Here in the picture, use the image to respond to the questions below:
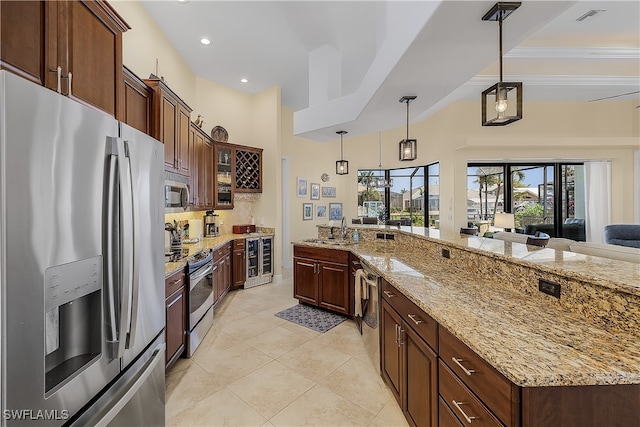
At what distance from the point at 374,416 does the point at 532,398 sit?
4.57 feet

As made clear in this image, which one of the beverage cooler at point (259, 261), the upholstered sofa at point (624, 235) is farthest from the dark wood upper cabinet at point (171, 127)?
the upholstered sofa at point (624, 235)

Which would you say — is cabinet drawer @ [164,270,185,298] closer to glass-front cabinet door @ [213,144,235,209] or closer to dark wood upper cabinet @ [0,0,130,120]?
dark wood upper cabinet @ [0,0,130,120]

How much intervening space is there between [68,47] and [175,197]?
6.05ft

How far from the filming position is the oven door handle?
2.80 meters

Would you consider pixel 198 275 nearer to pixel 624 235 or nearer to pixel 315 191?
pixel 315 191

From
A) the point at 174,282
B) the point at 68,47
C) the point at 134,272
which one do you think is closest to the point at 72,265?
the point at 134,272

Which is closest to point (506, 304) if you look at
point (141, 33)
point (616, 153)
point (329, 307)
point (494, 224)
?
point (329, 307)

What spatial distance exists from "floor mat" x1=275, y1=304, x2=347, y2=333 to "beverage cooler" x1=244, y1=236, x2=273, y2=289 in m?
1.29

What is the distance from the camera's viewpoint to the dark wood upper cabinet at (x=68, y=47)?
1.09m

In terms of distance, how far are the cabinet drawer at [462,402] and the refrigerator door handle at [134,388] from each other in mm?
1496

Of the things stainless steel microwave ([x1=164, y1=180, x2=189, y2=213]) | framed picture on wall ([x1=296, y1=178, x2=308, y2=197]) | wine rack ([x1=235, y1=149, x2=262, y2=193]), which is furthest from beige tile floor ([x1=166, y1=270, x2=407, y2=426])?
framed picture on wall ([x1=296, y1=178, x2=308, y2=197])

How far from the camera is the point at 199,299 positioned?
2.99 m

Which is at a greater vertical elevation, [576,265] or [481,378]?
[576,265]

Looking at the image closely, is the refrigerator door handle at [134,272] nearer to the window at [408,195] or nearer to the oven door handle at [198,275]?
the oven door handle at [198,275]
